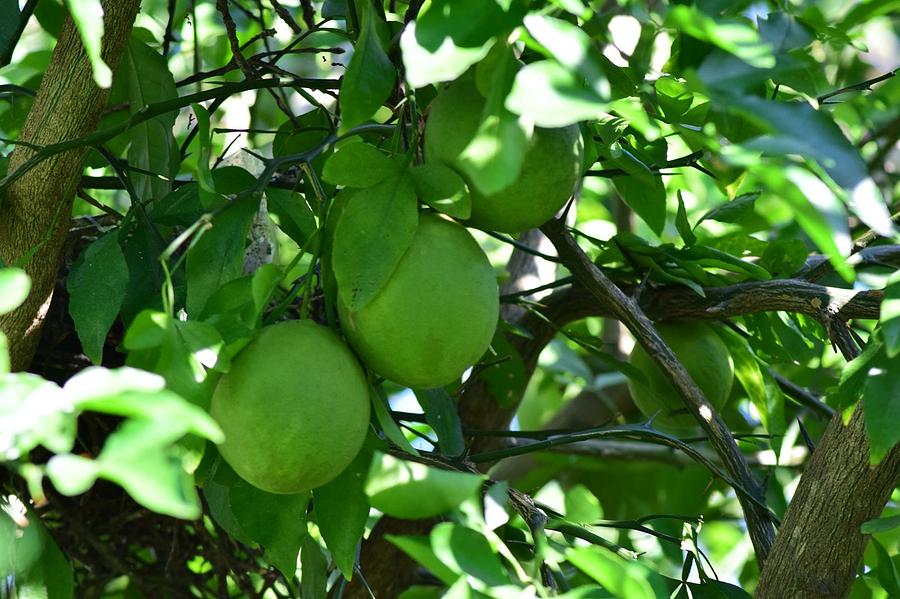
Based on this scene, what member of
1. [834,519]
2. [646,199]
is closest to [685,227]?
[646,199]

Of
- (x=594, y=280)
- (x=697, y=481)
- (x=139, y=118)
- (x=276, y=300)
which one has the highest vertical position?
(x=139, y=118)

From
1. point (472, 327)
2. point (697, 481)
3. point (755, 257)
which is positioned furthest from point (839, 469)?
point (697, 481)

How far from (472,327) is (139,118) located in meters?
0.30

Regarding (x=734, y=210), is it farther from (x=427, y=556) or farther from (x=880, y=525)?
(x=427, y=556)

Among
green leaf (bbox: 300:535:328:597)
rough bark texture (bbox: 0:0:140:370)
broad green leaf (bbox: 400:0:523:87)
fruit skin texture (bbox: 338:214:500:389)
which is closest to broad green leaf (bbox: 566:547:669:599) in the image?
fruit skin texture (bbox: 338:214:500:389)

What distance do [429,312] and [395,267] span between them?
0.10ft

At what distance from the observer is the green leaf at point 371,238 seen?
1.79 feet

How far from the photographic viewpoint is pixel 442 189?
0.56 meters

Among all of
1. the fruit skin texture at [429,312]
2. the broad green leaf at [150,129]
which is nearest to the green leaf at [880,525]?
the fruit skin texture at [429,312]

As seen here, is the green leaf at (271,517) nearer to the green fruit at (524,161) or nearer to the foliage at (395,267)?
the foliage at (395,267)

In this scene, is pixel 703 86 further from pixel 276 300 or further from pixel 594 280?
pixel 276 300

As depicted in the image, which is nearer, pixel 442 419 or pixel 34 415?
pixel 34 415

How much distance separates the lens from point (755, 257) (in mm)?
1118

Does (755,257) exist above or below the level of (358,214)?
below
